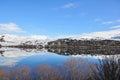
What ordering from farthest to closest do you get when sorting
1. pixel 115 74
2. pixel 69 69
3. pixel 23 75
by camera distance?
pixel 69 69 < pixel 23 75 < pixel 115 74

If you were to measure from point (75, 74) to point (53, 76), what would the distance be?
19.4 ft

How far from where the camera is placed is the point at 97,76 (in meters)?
10.0

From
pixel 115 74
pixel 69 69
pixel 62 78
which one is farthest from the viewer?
pixel 69 69

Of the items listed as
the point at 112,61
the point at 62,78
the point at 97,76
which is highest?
the point at 112,61

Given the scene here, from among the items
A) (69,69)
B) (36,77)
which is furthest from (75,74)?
(36,77)

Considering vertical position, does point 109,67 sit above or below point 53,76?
above

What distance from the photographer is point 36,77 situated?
48.4m

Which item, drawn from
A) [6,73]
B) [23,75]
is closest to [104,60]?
[23,75]

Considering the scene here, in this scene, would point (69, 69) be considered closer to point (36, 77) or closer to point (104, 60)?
point (36, 77)

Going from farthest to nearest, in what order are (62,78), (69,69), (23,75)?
(69,69) → (23,75) → (62,78)

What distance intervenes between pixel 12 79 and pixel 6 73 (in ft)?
19.5

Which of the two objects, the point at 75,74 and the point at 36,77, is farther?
the point at 75,74

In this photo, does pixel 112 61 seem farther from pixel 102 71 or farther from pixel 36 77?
pixel 36 77

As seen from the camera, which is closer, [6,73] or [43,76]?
[43,76]
